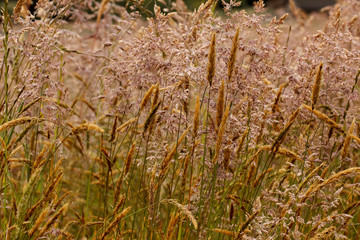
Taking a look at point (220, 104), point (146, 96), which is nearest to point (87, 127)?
point (146, 96)

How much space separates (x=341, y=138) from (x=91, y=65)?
2340mm

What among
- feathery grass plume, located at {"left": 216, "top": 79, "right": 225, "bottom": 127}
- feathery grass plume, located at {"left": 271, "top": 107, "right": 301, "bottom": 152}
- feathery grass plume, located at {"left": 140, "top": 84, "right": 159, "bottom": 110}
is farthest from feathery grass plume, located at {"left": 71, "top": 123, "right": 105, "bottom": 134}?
feathery grass plume, located at {"left": 271, "top": 107, "right": 301, "bottom": 152}

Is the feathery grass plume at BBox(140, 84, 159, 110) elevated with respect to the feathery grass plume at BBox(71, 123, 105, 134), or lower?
elevated

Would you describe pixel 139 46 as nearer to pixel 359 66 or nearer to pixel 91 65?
pixel 359 66

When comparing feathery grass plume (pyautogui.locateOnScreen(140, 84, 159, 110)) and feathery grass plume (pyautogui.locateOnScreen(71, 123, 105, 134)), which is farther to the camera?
feathery grass plume (pyautogui.locateOnScreen(140, 84, 159, 110))

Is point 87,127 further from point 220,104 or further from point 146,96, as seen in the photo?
point 220,104

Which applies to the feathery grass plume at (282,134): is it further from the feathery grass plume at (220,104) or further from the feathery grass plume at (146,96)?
the feathery grass plume at (146,96)

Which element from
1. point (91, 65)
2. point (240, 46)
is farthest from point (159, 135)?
point (91, 65)

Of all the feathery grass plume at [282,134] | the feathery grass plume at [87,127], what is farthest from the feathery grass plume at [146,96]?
the feathery grass plume at [282,134]

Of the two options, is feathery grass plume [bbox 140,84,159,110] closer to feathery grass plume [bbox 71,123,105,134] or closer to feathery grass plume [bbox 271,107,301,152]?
feathery grass plume [bbox 71,123,105,134]

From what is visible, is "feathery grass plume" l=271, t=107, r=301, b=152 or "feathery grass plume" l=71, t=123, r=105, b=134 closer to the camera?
"feathery grass plume" l=71, t=123, r=105, b=134

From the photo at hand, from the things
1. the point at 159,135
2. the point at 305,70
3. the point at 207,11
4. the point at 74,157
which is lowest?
the point at 74,157

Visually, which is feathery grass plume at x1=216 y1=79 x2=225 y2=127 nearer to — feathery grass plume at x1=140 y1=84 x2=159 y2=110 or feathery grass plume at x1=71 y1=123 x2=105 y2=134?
feathery grass plume at x1=140 y1=84 x2=159 y2=110

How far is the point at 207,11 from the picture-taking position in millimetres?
2062
